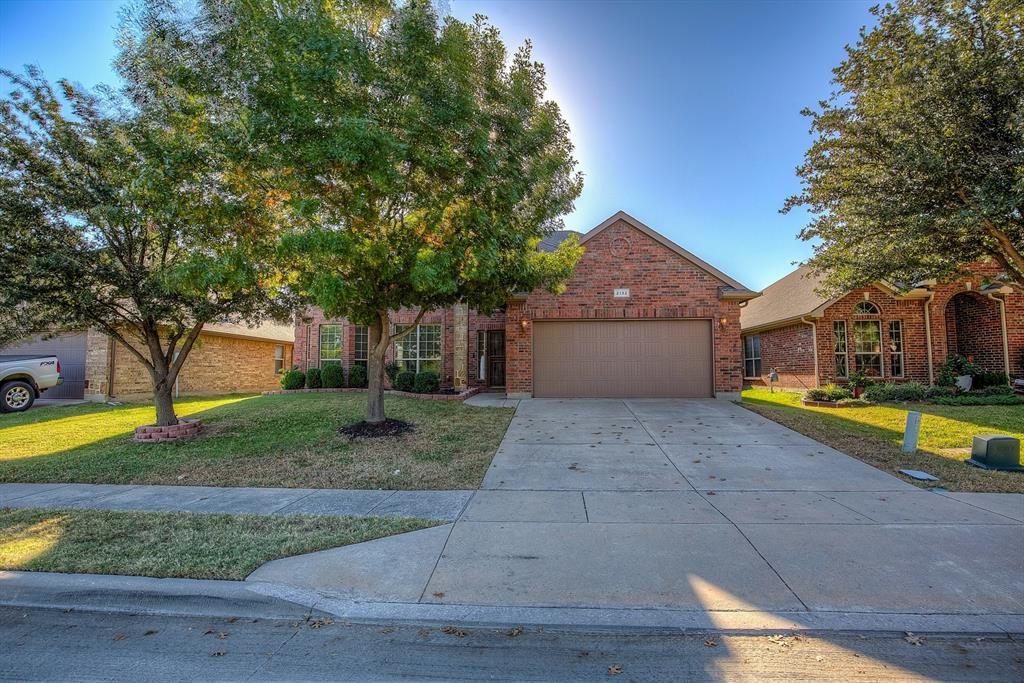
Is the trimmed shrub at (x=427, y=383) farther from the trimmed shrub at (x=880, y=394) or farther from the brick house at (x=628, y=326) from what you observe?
the trimmed shrub at (x=880, y=394)

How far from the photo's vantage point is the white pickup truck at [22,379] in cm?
1316

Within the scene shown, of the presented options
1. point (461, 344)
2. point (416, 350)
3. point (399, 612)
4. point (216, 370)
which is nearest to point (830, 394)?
point (461, 344)

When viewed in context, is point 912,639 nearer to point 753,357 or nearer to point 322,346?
point 322,346

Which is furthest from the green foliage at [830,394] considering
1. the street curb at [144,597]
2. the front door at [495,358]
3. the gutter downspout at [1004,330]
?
the street curb at [144,597]

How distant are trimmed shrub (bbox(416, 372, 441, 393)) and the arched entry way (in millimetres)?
16773

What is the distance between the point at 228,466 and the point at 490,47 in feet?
26.1

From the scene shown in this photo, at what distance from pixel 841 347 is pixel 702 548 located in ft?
49.0

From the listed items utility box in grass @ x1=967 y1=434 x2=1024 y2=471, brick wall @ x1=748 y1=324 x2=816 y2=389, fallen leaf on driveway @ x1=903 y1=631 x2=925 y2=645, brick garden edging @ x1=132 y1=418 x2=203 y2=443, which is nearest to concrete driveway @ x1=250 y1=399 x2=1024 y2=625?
fallen leaf on driveway @ x1=903 y1=631 x2=925 y2=645

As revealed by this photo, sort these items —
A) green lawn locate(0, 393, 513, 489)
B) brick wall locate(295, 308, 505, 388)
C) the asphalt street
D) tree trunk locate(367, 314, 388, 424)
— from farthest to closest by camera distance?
brick wall locate(295, 308, 505, 388), tree trunk locate(367, 314, 388, 424), green lawn locate(0, 393, 513, 489), the asphalt street

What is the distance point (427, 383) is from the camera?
14555 mm

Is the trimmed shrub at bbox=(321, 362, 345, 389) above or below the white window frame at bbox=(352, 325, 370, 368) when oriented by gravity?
below

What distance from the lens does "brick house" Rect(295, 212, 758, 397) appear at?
43.1ft

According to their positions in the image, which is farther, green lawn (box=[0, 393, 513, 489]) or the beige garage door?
the beige garage door

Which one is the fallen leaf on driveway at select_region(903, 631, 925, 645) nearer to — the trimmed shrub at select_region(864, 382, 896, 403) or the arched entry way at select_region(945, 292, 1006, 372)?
the trimmed shrub at select_region(864, 382, 896, 403)
